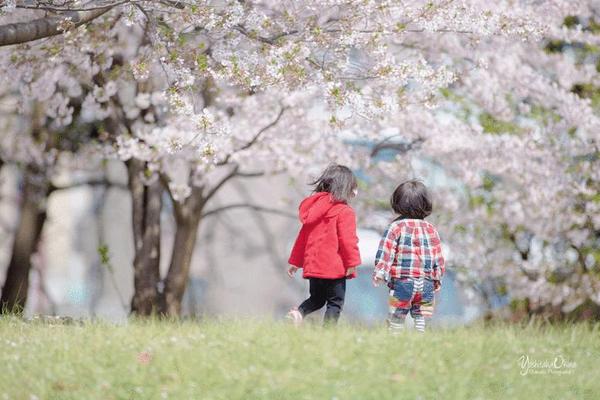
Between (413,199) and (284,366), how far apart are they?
79.9 inches

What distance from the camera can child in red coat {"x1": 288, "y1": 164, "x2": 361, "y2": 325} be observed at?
8078 millimetres

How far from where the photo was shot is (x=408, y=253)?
7930mm

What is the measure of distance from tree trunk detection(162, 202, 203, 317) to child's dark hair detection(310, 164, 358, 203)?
229 inches

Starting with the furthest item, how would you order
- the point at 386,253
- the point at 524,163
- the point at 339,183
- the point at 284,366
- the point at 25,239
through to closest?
1. the point at 25,239
2. the point at 524,163
3. the point at 339,183
4. the point at 386,253
5. the point at 284,366

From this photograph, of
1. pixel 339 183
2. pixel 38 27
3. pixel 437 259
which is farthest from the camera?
pixel 38 27

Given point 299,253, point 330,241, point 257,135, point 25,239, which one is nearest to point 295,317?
point 299,253

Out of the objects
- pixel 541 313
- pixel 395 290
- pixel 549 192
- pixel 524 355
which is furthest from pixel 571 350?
pixel 541 313

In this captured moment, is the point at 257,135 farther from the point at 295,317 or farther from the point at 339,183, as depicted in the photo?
the point at 295,317

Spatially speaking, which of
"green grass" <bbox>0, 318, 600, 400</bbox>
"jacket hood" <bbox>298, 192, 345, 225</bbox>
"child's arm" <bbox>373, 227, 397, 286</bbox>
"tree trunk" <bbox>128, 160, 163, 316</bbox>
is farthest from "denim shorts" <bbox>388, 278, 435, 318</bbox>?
"tree trunk" <bbox>128, 160, 163, 316</bbox>

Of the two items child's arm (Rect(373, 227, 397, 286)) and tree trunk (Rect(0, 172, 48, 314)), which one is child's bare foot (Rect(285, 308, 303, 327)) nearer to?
child's arm (Rect(373, 227, 397, 286))

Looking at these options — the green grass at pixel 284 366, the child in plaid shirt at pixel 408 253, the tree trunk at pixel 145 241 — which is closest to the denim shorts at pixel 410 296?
the child in plaid shirt at pixel 408 253

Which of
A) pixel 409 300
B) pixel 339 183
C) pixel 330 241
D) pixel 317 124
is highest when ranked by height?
pixel 317 124

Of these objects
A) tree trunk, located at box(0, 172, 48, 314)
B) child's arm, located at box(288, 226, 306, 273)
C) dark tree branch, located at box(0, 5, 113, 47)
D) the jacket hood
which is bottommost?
tree trunk, located at box(0, 172, 48, 314)

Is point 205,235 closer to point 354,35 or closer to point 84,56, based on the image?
point 84,56
